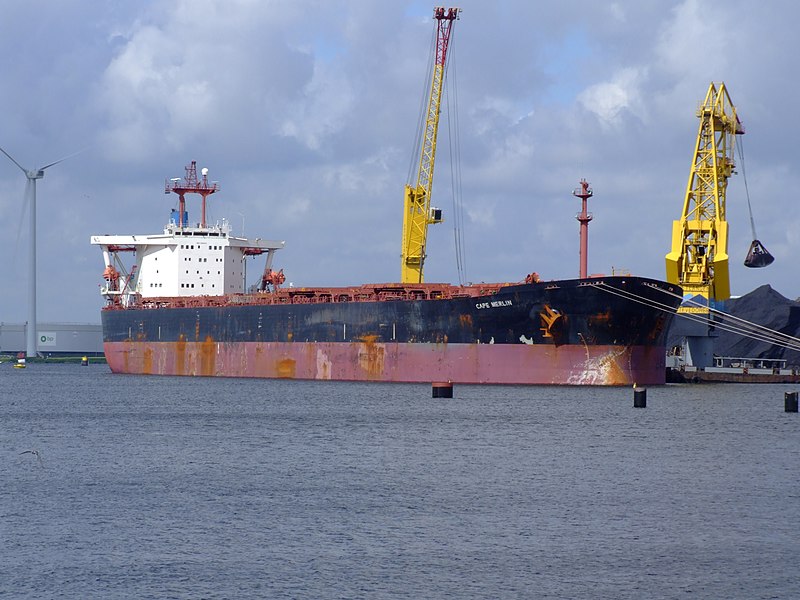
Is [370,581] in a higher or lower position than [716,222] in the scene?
lower

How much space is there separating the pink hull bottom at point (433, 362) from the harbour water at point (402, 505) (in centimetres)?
467

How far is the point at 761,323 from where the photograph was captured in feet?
257

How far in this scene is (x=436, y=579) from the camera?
16875 mm

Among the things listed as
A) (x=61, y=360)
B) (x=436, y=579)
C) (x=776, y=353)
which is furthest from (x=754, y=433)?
(x=61, y=360)

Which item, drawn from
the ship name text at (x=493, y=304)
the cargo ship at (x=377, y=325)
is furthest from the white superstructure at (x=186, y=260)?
the ship name text at (x=493, y=304)

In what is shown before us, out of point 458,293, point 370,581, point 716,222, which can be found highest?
point 716,222

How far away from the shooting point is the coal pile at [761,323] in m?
76.1

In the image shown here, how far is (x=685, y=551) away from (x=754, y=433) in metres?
16.5

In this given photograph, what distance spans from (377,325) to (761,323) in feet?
128

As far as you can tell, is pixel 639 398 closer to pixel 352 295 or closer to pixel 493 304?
pixel 493 304

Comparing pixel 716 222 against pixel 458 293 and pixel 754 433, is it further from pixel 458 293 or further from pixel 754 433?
pixel 754 433

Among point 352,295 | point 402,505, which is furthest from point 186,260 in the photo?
point 402,505

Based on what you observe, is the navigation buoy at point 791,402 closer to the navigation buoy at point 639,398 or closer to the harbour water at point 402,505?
the harbour water at point 402,505

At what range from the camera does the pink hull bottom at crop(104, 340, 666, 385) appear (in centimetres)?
4375
